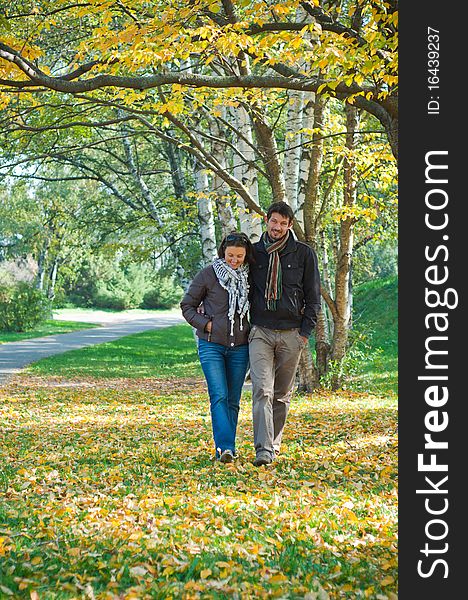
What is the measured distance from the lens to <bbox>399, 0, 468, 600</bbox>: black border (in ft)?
13.4

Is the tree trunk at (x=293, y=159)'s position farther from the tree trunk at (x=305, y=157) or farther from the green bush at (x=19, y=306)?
the green bush at (x=19, y=306)

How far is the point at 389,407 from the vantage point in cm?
1255

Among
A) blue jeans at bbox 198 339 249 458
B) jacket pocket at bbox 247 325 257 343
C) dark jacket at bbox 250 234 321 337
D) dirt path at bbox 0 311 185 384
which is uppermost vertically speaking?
dark jacket at bbox 250 234 321 337

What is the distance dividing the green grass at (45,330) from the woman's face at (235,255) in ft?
79.5

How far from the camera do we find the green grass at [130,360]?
2156 centimetres

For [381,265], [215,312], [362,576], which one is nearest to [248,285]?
[215,312]

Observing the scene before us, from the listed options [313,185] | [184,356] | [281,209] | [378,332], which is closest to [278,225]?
[281,209]

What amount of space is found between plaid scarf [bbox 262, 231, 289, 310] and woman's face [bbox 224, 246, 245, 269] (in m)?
0.24

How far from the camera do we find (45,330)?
1480 inches

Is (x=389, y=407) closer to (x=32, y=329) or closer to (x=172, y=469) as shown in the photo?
(x=172, y=469)

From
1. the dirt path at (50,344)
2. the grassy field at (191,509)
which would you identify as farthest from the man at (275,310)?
the dirt path at (50,344)

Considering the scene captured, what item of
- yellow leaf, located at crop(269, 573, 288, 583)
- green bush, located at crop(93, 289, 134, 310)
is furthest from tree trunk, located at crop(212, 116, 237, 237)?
green bush, located at crop(93, 289, 134, 310)

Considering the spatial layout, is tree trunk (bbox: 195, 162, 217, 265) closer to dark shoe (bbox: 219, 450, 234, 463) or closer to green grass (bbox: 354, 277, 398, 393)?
green grass (bbox: 354, 277, 398, 393)

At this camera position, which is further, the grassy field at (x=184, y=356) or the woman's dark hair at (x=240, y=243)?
the grassy field at (x=184, y=356)
